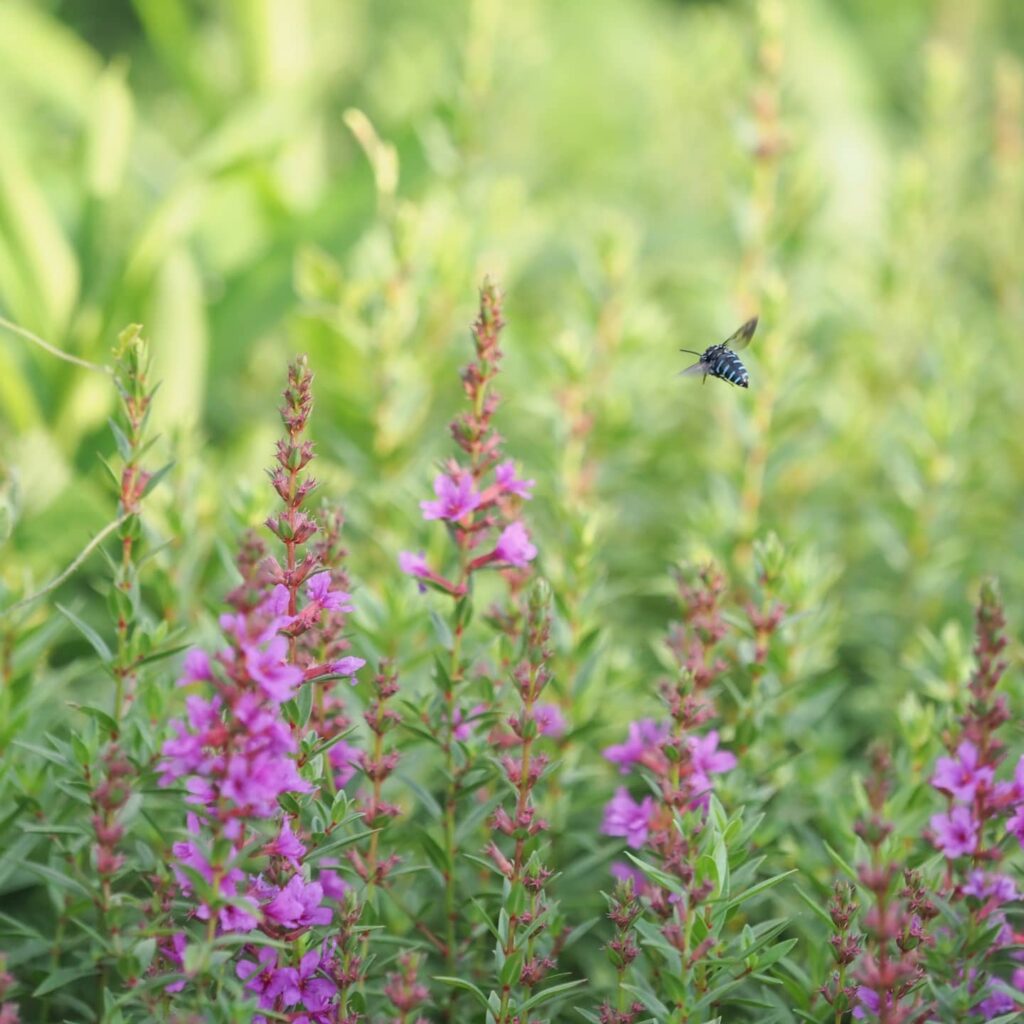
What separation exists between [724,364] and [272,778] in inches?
41.4

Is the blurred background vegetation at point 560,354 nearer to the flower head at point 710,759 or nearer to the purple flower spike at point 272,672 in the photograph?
the flower head at point 710,759

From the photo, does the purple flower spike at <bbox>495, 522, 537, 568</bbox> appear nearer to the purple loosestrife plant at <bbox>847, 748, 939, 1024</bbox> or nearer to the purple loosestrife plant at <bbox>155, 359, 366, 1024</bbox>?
the purple loosestrife plant at <bbox>155, 359, 366, 1024</bbox>

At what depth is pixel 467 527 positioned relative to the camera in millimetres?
1556

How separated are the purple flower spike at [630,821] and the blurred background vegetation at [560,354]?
0.25m

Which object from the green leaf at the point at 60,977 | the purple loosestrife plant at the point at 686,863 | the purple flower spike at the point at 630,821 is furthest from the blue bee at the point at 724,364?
the green leaf at the point at 60,977

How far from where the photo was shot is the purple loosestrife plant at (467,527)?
1519 mm

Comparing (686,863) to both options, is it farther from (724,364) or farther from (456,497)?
(724,364)

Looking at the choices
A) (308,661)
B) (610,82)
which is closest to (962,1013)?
(308,661)

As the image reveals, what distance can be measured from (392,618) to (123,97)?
66.1 inches

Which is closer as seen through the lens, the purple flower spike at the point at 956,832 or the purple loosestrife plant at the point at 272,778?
the purple loosestrife plant at the point at 272,778

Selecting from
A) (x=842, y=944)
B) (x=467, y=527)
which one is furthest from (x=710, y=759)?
(x=467, y=527)

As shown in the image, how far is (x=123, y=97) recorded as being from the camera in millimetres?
2990

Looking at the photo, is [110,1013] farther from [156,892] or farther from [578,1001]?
[578,1001]

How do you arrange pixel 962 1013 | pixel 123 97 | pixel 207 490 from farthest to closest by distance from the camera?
pixel 123 97 → pixel 207 490 → pixel 962 1013
